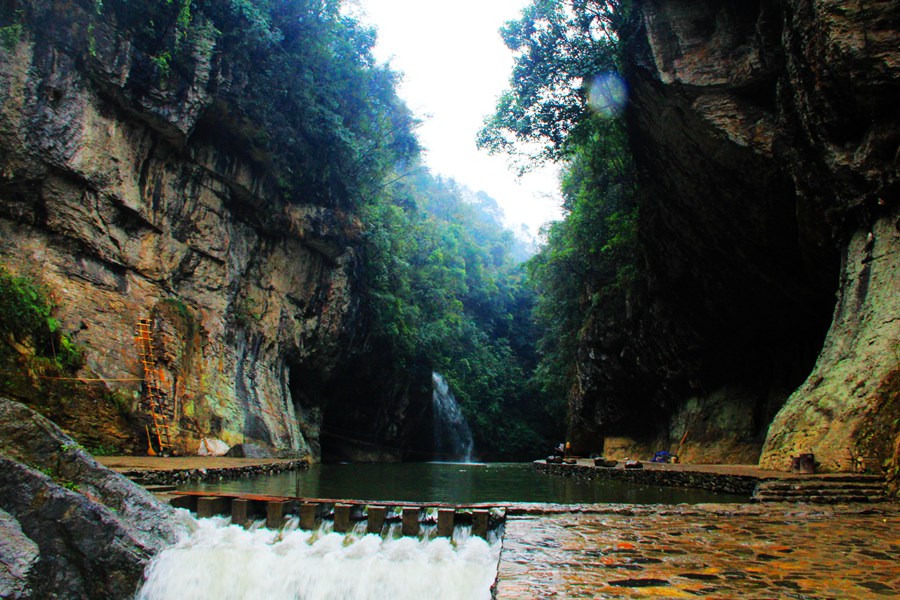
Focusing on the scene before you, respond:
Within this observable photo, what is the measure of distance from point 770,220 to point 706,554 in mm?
10545

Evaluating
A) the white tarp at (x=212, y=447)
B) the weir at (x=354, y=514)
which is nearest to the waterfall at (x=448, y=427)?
the white tarp at (x=212, y=447)

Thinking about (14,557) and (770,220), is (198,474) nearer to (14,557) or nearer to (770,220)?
(14,557)

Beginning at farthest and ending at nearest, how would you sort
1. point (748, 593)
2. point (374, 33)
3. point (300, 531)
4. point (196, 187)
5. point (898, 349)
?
point (374, 33) < point (196, 187) < point (898, 349) < point (300, 531) < point (748, 593)

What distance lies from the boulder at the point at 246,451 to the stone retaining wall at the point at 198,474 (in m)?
1.41

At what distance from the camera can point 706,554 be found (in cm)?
341

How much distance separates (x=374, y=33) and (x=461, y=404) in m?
21.9

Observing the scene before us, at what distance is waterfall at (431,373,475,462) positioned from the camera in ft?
103

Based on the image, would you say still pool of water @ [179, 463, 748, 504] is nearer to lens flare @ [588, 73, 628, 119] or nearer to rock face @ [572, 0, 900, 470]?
rock face @ [572, 0, 900, 470]

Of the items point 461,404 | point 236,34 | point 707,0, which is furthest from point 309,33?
point 461,404

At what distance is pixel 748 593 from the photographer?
2543 mm

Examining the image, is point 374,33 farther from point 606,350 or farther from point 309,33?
point 606,350

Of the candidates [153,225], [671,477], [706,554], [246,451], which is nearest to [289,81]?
[153,225]

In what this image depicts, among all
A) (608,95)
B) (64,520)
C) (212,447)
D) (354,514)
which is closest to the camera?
(64,520)

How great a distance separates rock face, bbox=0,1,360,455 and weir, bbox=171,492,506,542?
22.7 ft
